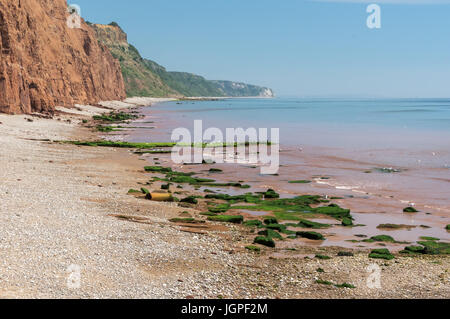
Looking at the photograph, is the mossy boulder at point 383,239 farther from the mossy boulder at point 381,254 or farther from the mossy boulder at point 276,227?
the mossy boulder at point 276,227

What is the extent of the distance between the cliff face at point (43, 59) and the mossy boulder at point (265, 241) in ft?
144

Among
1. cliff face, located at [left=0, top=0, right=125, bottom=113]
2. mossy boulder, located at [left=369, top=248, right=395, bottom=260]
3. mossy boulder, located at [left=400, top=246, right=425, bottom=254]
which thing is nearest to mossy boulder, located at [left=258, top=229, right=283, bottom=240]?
mossy boulder, located at [left=369, top=248, right=395, bottom=260]

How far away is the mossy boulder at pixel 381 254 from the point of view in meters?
13.8

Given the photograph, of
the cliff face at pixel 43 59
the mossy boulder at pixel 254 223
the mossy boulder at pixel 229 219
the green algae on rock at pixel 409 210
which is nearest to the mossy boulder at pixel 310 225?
the mossy boulder at pixel 254 223

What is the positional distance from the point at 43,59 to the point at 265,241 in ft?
201

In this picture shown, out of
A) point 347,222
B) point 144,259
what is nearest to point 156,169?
point 347,222

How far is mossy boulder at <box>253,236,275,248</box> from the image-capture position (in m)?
14.8

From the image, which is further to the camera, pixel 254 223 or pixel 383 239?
pixel 254 223

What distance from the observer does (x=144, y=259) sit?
1220 cm

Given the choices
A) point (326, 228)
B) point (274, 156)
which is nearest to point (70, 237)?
point (326, 228)

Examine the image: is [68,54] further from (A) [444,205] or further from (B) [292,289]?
(B) [292,289]

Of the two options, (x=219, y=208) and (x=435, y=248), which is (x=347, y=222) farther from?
(x=219, y=208)

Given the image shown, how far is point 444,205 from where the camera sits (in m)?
22.0
